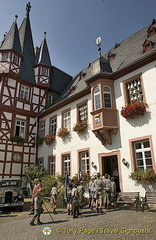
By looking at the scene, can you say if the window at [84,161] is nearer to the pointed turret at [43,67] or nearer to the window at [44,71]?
the pointed turret at [43,67]

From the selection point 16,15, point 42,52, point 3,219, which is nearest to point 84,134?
point 3,219

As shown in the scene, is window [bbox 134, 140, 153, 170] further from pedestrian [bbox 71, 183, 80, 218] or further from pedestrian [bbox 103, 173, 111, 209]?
pedestrian [bbox 71, 183, 80, 218]

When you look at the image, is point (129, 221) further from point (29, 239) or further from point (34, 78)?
point (34, 78)

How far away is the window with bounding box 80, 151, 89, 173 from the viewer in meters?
12.6

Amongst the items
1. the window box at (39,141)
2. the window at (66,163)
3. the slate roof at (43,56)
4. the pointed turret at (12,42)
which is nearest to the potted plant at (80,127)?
the window at (66,163)

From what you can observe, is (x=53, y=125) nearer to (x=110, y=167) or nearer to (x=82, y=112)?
(x=82, y=112)

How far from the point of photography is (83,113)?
13.9m

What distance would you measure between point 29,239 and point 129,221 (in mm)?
3164

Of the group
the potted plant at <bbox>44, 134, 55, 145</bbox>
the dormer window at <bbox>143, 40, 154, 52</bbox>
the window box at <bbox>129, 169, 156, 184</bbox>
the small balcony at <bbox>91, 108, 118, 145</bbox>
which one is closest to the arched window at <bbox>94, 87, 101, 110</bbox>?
the small balcony at <bbox>91, 108, 118, 145</bbox>

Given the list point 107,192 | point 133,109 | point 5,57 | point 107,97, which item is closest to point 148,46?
point 107,97

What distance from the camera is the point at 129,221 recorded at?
602 cm

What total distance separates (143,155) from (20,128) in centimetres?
1230

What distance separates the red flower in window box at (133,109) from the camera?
9.59 metres

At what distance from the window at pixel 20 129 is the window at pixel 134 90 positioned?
1114cm
